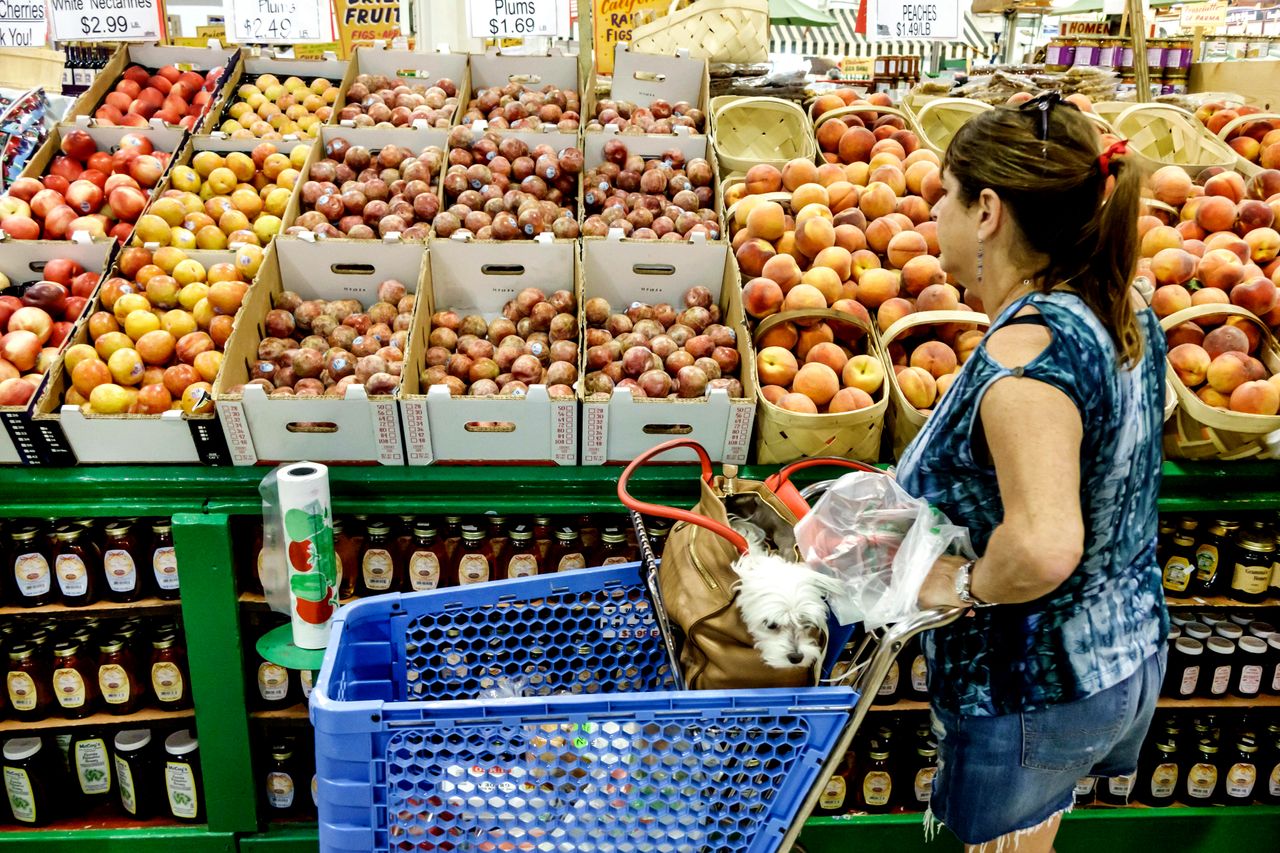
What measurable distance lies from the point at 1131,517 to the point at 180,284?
2.36 metres

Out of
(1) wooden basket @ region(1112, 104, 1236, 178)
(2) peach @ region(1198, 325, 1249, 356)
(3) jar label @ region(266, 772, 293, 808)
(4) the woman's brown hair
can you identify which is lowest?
(3) jar label @ region(266, 772, 293, 808)

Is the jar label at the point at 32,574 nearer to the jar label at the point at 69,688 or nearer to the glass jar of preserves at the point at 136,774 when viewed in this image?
the jar label at the point at 69,688

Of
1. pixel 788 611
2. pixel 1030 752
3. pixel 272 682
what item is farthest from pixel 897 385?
pixel 272 682

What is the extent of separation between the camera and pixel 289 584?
1.99 metres

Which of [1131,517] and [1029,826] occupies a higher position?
[1131,517]

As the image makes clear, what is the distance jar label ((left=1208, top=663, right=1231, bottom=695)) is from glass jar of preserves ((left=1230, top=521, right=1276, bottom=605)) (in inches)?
8.2

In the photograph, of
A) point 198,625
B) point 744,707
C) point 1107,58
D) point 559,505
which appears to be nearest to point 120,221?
point 198,625

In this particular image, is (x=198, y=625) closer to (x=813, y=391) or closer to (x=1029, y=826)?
(x=813, y=391)

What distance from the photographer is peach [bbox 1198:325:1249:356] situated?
2.31 m

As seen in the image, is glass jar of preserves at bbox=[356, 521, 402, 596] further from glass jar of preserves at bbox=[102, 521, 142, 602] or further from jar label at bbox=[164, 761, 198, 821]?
jar label at bbox=[164, 761, 198, 821]

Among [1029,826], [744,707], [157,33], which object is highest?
[157,33]

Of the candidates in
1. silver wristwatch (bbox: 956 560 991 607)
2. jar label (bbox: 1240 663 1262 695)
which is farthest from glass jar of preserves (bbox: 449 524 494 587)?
jar label (bbox: 1240 663 1262 695)

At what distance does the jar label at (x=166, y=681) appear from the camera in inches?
89.4

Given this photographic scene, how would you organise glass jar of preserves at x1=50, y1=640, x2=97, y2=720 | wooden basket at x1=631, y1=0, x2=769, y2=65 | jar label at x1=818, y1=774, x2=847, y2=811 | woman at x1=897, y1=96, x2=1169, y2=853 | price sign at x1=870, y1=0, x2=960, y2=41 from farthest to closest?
wooden basket at x1=631, y1=0, x2=769, y2=65, price sign at x1=870, y1=0, x2=960, y2=41, jar label at x1=818, y1=774, x2=847, y2=811, glass jar of preserves at x1=50, y1=640, x2=97, y2=720, woman at x1=897, y1=96, x2=1169, y2=853
